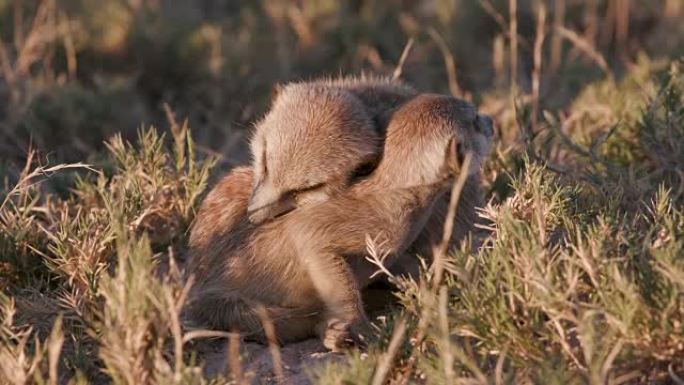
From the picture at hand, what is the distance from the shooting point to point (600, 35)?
27.9 feet

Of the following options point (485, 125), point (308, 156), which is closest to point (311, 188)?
point (308, 156)

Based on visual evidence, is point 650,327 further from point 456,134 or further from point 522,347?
point 456,134

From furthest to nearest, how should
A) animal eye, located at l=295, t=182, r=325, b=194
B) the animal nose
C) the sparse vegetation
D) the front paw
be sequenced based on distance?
1. the animal nose
2. animal eye, located at l=295, t=182, r=325, b=194
3. the front paw
4. the sparse vegetation

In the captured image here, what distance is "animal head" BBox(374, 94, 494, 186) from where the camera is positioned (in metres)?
3.79

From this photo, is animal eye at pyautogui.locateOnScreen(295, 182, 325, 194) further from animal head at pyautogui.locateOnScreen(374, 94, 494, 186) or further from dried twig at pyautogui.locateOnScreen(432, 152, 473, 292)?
dried twig at pyautogui.locateOnScreen(432, 152, 473, 292)

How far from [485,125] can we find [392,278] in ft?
2.72

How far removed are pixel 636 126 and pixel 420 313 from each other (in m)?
2.22

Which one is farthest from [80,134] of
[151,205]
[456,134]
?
[456,134]

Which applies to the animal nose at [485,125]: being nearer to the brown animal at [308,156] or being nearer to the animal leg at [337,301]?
the brown animal at [308,156]

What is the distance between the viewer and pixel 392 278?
3.61 meters

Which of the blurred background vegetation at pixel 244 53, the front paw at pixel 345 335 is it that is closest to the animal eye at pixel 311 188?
the front paw at pixel 345 335

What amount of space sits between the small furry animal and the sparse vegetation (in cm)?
21

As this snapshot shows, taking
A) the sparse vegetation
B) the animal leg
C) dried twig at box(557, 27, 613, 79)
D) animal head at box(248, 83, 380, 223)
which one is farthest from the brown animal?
dried twig at box(557, 27, 613, 79)

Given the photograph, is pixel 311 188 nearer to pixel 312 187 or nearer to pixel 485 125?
pixel 312 187
